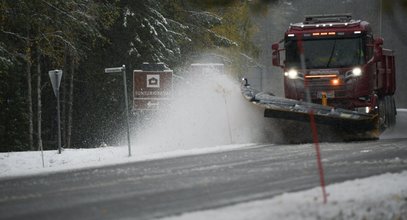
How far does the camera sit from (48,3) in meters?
22.7

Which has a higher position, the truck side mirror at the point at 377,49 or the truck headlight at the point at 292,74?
the truck side mirror at the point at 377,49

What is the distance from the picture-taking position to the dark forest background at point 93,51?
24328mm

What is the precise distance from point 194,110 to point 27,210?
14198mm

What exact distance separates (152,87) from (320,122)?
4334 millimetres

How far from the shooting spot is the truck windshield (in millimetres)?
20203

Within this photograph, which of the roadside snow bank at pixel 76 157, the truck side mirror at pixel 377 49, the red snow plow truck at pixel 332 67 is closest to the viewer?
the roadside snow bank at pixel 76 157

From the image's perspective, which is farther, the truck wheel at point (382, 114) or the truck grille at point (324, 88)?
the truck wheel at point (382, 114)

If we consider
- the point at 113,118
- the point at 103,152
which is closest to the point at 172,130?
the point at 103,152

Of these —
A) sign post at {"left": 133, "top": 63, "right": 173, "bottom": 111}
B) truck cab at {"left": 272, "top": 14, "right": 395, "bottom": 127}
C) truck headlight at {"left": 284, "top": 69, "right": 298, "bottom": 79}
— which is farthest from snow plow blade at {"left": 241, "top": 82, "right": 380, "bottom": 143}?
sign post at {"left": 133, "top": 63, "right": 173, "bottom": 111}

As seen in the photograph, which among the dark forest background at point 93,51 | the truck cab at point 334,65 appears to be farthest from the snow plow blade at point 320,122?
the dark forest background at point 93,51

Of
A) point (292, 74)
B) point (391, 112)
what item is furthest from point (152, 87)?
point (391, 112)

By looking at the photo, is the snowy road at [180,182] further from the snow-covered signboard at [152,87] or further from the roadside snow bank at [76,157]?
the snow-covered signboard at [152,87]

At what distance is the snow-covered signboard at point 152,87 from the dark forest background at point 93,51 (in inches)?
197

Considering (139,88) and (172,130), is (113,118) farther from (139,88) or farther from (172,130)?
(139,88)
